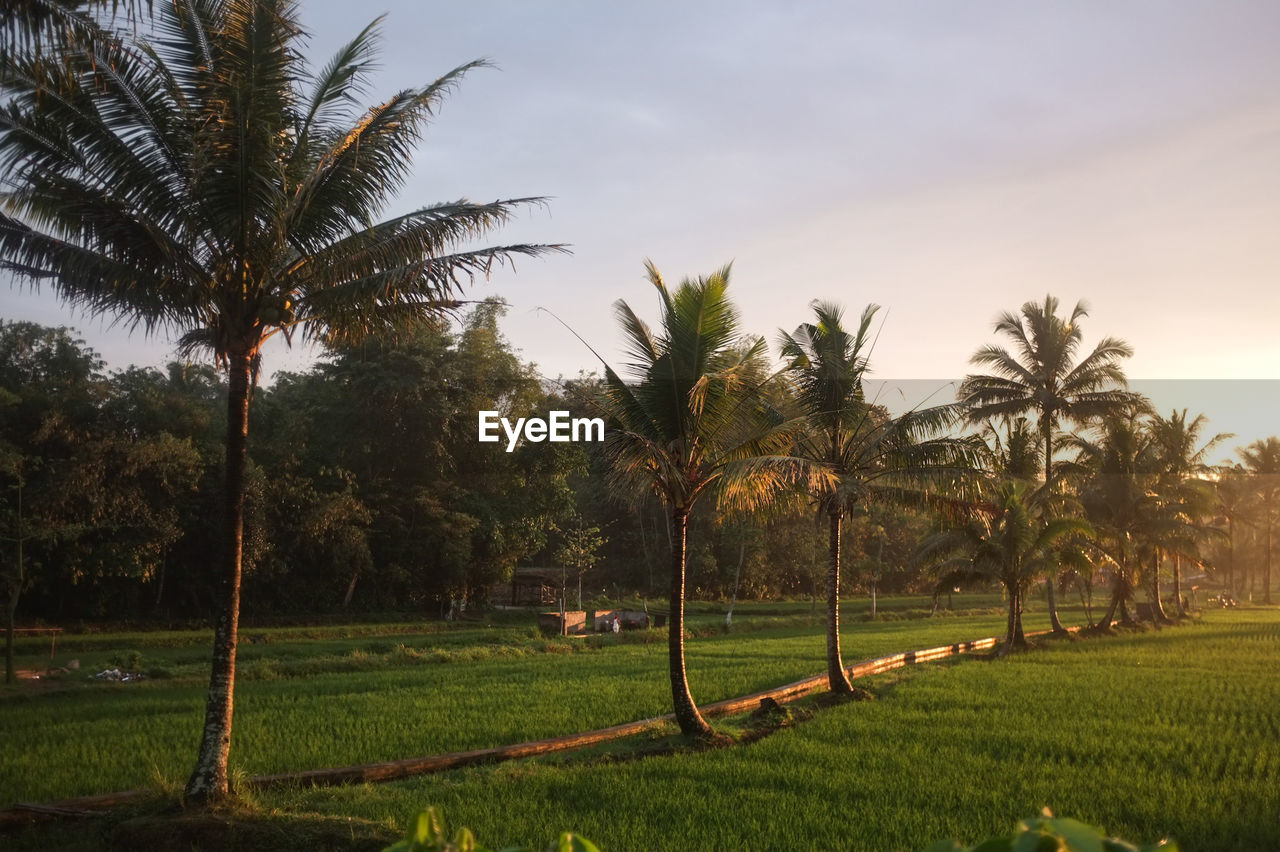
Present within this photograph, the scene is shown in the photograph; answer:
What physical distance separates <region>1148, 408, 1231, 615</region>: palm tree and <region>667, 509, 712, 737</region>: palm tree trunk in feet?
78.3

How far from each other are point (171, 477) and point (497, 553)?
39.7ft

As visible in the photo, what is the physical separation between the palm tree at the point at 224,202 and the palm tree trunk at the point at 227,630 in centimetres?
2

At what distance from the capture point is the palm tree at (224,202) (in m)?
7.21

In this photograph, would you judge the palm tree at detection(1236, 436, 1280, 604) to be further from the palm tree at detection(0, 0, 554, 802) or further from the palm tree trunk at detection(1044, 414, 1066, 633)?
the palm tree at detection(0, 0, 554, 802)

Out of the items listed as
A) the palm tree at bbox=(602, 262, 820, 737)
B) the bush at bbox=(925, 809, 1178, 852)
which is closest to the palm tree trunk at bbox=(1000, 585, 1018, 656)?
the palm tree at bbox=(602, 262, 820, 737)

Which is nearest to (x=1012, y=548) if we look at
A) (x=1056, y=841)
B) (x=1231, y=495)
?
(x=1056, y=841)

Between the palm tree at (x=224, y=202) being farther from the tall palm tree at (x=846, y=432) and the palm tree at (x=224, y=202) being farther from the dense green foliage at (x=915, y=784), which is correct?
the tall palm tree at (x=846, y=432)

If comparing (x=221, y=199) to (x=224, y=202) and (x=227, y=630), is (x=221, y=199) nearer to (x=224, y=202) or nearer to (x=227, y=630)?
(x=224, y=202)

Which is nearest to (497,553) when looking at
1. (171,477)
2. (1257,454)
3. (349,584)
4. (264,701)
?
(349,584)

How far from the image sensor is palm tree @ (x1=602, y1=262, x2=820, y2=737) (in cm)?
1103

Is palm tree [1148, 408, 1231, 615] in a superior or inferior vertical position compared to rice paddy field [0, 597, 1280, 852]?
superior

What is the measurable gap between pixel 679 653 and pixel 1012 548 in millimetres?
14689

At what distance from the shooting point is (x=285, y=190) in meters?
7.56

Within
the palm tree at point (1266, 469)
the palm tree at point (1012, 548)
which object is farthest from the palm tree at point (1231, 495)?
the palm tree at point (1012, 548)
